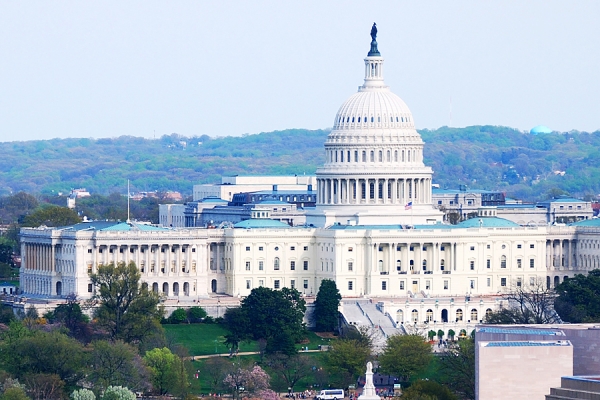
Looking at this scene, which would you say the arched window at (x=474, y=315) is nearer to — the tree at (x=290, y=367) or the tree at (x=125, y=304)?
the tree at (x=125, y=304)

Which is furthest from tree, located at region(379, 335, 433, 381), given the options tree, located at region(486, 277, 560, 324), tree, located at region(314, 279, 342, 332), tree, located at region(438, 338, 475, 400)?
tree, located at region(314, 279, 342, 332)

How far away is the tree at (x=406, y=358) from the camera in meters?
162

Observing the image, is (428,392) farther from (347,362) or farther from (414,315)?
(414,315)

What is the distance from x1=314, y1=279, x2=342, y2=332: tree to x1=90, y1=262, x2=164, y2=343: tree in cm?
1215

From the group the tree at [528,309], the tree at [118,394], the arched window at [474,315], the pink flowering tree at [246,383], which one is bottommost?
the pink flowering tree at [246,383]

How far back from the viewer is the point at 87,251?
197875 mm

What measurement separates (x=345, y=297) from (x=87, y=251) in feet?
67.8

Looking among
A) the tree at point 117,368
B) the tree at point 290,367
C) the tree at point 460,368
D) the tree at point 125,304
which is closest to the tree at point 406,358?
the tree at point 460,368

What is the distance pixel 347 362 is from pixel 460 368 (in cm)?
961

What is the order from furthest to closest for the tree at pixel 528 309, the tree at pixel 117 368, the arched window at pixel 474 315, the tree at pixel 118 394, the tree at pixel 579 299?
the arched window at pixel 474 315 → the tree at pixel 579 299 → the tree at pixel 528 309 → the tree at pixel 117 368 → the tree at pixel 118 394

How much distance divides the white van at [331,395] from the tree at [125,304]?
56.6 ft

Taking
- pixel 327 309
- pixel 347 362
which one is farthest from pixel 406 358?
pixel 327 309

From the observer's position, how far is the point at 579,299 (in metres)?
184

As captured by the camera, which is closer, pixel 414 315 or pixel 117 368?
pixel 117 368
